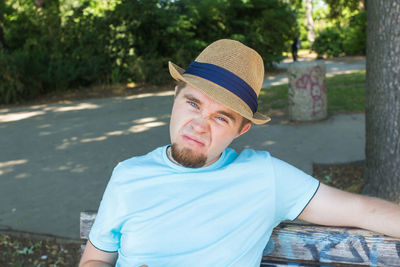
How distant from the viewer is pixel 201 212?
1.61 metres

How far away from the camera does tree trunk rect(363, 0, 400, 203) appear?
11.0 feet

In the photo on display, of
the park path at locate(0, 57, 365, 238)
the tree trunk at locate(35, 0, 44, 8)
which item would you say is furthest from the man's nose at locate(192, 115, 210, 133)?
the tree trunk at locate(35, 0, 44, 8)

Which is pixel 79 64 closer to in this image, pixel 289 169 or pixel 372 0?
pixel 372 0

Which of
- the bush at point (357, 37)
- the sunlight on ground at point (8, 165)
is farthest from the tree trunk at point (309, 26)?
the sunlight on ground at point (8, 165)

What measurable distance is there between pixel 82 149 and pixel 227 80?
5.71 metres

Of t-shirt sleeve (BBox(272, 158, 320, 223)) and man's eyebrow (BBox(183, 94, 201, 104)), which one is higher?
man's eyebrow (BBox(183, 94, 201, 104))

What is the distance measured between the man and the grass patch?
277 inches

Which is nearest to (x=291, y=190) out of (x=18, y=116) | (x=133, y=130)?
(x=133, y=130)

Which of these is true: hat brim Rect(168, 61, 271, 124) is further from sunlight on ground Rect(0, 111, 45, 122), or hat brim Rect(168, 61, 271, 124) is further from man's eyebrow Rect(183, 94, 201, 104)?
sunlight on ground Rect(0, 111, 45, 122)

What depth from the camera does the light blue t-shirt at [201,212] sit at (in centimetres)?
160

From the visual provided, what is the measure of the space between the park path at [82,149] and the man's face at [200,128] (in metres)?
2.64

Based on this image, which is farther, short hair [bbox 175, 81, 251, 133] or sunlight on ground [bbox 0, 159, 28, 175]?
sunlight on ground [bbox 0, 159, 28, 175]

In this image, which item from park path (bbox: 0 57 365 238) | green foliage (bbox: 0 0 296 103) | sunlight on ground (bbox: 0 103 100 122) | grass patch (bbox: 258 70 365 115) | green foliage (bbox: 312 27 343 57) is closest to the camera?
park path (bbox: 0 57 365 238)

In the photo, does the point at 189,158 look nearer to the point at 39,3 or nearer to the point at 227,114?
the point at 227,114
